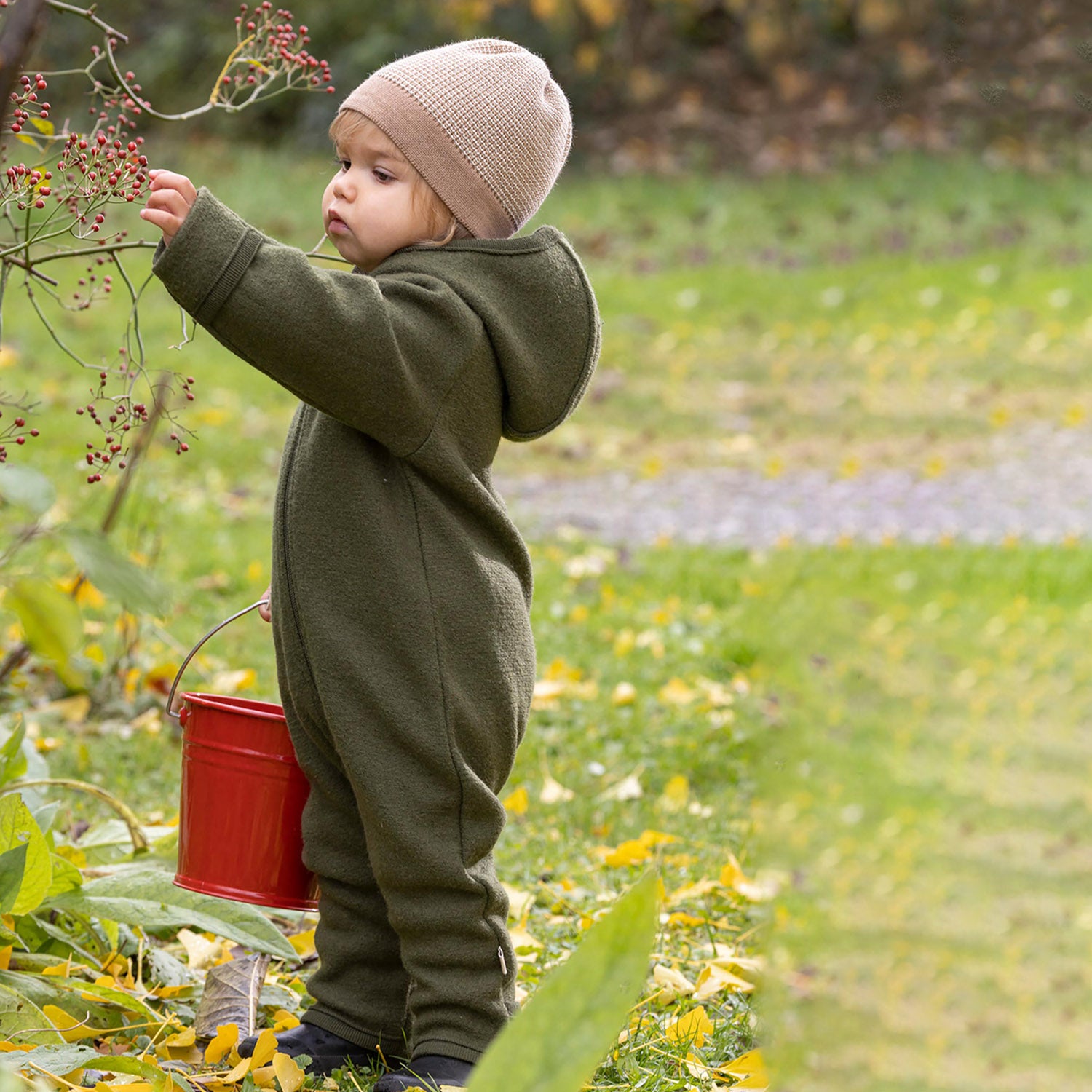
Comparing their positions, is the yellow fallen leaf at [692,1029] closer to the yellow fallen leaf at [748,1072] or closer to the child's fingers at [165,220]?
the yellow fallen leaf at [748,1072]

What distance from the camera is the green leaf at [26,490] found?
2.91 ft

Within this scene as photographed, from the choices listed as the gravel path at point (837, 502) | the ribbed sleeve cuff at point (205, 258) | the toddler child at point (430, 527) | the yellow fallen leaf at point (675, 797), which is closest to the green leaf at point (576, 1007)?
the toddler child at point (430, 527)

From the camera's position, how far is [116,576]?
0.75 meters

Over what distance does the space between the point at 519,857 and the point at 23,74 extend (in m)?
1.76

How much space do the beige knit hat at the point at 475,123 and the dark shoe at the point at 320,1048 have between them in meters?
1.05

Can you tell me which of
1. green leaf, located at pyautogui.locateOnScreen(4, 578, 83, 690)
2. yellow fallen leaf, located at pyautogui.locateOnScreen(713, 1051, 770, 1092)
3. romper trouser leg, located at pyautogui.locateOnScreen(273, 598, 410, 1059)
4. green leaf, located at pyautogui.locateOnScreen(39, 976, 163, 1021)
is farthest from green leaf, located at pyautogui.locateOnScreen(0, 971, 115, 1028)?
green leaf, located at pyautogui.locateOnScreen(4, 578, 83, 690)

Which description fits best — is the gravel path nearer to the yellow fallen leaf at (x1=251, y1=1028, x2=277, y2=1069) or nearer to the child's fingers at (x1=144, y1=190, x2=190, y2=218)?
the yellow fallen leaf at (x1=251, y1=1028, x2=277, y2=1069)

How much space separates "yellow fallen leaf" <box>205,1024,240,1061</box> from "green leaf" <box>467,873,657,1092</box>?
89cm

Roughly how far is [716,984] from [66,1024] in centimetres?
90

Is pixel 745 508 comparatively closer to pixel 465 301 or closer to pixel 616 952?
pixel 465 301

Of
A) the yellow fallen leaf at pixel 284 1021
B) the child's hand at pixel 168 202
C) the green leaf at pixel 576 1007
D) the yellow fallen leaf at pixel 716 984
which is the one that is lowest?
the yellow fallen leaf at pixel 284 1021

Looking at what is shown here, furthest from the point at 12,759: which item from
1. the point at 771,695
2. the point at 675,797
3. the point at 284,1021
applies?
the point at 771,695

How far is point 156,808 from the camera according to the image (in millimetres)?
2795

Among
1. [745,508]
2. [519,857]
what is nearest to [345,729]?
[519,857]
